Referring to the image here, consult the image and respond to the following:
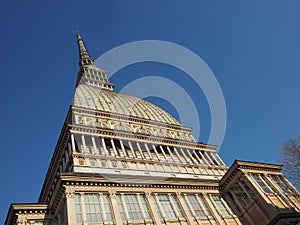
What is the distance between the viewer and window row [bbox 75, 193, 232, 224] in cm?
2728

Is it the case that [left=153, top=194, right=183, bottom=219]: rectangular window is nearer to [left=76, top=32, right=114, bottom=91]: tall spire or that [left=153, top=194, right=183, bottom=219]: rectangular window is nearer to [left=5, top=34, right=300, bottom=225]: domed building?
[left=5, top=34, right=300, bottom=225]: domed building

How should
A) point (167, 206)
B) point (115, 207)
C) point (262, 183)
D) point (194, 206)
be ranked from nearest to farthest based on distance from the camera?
point (115, 207) < point (167, 206) < point (194, 206) < point (262, 183)

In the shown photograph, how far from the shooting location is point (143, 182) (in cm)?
3316

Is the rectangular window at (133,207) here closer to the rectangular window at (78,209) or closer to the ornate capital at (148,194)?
the ornate capital at (148,194)

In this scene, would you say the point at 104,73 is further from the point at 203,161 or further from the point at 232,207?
the point at 232,207

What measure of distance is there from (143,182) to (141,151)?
969cm

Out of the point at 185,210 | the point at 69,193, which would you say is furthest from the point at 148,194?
the point at 69,193

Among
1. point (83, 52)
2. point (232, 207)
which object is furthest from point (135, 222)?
point (83, 52)

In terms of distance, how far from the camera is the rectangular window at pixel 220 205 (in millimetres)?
35581

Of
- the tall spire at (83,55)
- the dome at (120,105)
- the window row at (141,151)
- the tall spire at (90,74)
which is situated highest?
the tall spire at (83,55)

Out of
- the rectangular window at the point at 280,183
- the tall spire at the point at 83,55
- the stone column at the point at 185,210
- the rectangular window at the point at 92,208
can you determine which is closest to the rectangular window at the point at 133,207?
the rectangular window at the point at 92,208

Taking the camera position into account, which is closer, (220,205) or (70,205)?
(70,205)

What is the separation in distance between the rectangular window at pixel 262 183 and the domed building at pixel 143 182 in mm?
173

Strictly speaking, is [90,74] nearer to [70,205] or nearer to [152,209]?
[152,209]
